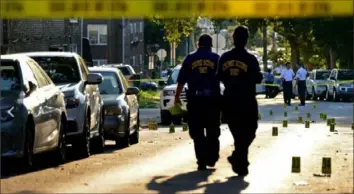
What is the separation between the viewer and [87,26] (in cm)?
7094

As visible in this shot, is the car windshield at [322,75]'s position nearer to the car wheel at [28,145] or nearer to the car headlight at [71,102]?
the car headlight at [71,102]

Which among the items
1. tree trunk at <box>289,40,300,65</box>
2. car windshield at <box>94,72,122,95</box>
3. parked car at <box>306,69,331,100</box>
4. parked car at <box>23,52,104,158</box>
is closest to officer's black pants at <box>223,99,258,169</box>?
parked car at <box>23,52,104,158</box>

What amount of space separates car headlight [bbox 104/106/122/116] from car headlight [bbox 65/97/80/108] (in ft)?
9.23

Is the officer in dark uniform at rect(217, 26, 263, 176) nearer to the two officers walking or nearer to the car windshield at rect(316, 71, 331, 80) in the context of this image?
the two officers walking

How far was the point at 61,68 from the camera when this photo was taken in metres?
17.5

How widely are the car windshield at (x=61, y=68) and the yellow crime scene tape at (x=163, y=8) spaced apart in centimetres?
506

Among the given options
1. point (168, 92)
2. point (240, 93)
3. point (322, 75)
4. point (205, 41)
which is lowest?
point (322, 75)

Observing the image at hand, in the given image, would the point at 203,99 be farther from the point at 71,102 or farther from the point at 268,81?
the point at 268,81

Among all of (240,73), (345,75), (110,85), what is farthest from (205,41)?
(345,75)

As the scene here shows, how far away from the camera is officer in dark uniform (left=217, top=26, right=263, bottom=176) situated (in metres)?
12.7

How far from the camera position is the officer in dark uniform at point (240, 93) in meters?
12.7

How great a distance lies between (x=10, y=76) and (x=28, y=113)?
3.43ft

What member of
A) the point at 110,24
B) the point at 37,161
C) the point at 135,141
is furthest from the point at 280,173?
the point at 110,24

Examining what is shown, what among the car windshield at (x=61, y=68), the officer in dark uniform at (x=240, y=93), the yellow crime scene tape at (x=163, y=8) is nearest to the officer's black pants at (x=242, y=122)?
the officer in dark uniform at (x=240, y=93)
